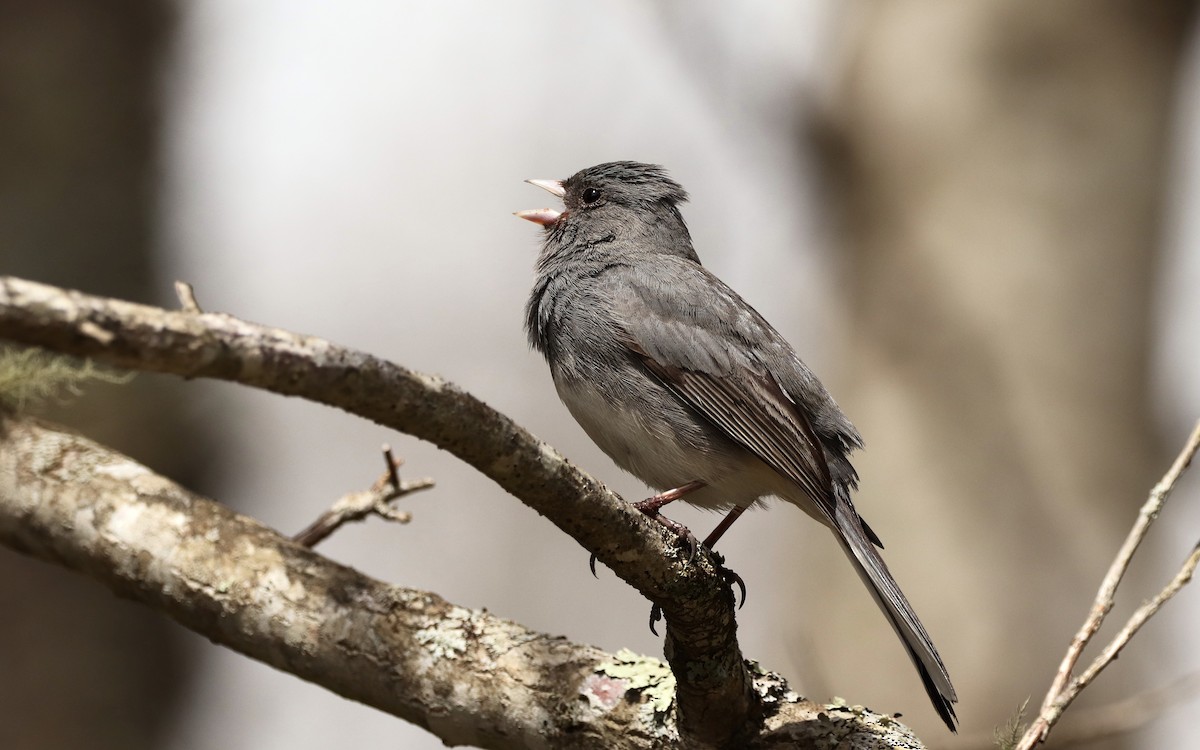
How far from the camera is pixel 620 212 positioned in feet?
14.8

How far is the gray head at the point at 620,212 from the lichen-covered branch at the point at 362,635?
200 cm

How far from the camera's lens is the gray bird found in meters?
3.54

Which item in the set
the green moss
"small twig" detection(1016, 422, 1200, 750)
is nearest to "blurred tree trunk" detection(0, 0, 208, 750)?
the green moss

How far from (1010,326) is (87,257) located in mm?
4353

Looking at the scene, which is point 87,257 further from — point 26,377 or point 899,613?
point 899,613

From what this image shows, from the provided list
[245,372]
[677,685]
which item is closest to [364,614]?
[677,685]

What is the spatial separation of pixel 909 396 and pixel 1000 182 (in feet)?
3.82

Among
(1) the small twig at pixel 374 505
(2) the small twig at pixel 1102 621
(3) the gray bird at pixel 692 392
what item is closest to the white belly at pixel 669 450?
(3) the gray bird at pixel 692 392

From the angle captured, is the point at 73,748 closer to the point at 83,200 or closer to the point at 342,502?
the point at 342,502

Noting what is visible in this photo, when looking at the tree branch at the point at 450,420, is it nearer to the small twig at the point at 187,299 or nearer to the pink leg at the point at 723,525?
the small twig at the point at 187,299

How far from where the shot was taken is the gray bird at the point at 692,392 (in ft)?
11.6

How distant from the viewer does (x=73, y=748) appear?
431cm

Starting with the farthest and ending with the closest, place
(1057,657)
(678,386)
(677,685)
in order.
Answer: (1057,657)
(678,386)
(677,685)

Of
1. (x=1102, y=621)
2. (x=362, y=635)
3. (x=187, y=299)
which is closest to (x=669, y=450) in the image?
(x=362, y=635)
